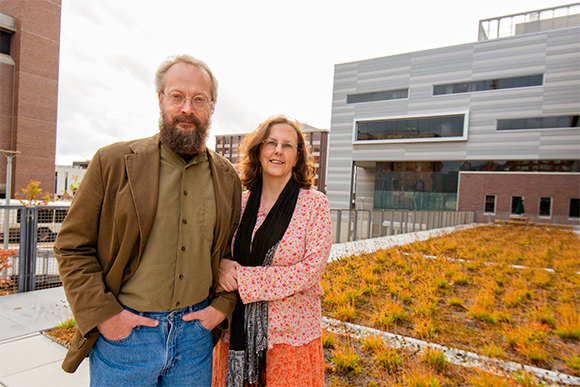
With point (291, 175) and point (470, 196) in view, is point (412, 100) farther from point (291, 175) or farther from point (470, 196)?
point (291, 175)

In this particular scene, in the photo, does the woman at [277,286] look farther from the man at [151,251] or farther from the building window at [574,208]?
the building window at [574,208]

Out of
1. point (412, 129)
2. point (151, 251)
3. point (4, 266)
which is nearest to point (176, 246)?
point (151, 251)

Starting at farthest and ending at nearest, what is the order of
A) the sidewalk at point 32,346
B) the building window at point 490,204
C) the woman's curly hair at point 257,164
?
the building window at point 490,204
the sidewalk at point 32,346
the woman's curly hair at point 257,164

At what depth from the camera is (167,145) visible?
1.71m

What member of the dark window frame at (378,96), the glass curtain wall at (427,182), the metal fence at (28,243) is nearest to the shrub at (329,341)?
the metal fence at (28,243)

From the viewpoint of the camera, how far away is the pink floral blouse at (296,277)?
1847 millimetres

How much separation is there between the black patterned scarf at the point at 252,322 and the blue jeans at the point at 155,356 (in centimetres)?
29

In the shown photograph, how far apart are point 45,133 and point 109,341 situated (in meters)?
38.1

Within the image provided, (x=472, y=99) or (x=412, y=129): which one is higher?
(x=472, y=99)

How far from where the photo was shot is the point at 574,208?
2556 cm

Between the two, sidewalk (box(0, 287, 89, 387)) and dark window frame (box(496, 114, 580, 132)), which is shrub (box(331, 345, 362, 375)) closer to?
sidewalk (box(0, 287, 89, 387))

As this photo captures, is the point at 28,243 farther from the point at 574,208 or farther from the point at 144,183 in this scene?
the point at 574,208

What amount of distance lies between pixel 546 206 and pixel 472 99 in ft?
36.2

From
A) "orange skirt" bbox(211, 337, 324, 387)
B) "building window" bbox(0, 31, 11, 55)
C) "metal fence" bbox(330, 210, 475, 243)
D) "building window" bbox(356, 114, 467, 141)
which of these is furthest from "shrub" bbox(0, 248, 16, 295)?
"building window" bbox(0, 31, 11, 55)
